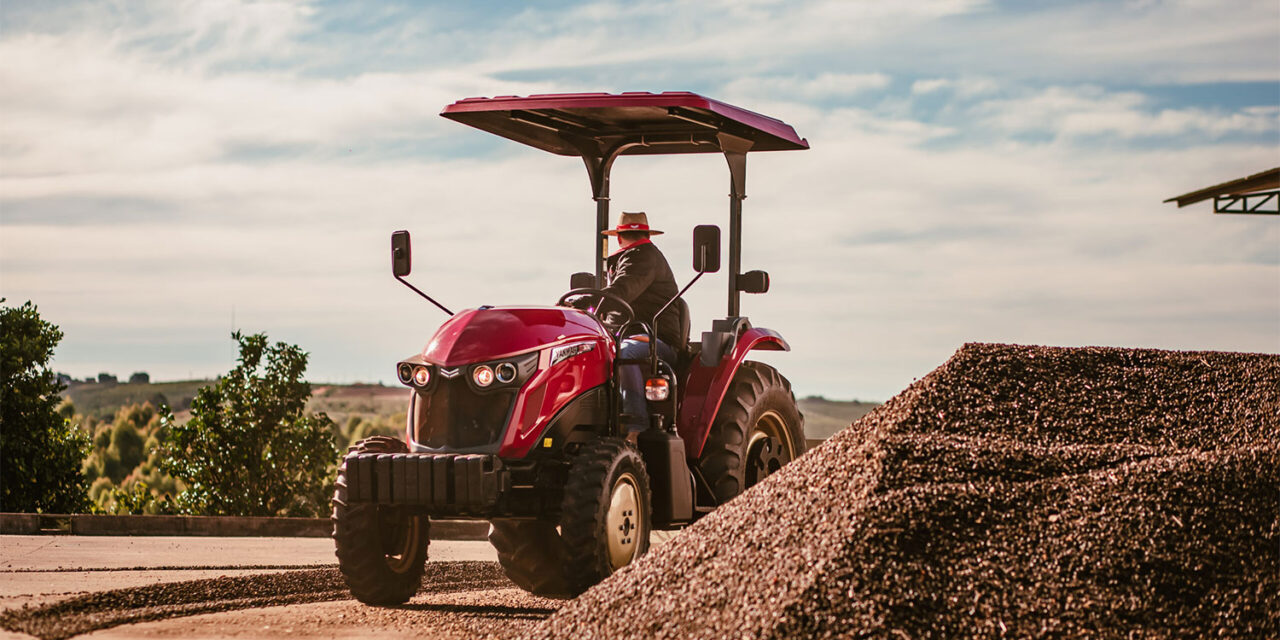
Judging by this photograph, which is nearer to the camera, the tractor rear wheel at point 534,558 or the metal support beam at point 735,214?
the tractor rear wheel at point 534,558

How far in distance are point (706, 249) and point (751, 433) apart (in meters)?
1.64

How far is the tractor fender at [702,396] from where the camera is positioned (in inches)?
334

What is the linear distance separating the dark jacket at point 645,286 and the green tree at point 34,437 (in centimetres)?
973

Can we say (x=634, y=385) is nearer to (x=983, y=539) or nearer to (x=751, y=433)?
(x=751, y=433)

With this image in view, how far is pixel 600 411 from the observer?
26.2 feet

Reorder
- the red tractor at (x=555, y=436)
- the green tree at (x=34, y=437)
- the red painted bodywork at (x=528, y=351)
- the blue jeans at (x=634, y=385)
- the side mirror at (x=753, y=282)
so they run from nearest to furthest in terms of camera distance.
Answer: the red tractor at (x=555, y=436) < the red painted bodywork at (x=528, y=351) < the blue jeans at (x=634, y=385) < the side mirror at (x=753, y=282) < the green tree at (x=34, y=437)

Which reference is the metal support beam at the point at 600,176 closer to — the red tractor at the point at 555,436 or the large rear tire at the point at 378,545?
the red tractor at the point at 555,436

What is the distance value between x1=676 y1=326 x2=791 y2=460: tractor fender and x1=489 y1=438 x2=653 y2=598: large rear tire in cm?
92

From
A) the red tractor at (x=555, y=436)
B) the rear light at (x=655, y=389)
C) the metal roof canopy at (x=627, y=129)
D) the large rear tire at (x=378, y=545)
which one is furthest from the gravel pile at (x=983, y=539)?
the metal roof canopy at (x=627, y=129)

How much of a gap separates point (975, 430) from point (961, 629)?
179cm

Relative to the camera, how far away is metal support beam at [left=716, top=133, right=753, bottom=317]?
363 inches

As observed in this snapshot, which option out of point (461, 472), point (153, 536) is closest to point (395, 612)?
point (461, 472)

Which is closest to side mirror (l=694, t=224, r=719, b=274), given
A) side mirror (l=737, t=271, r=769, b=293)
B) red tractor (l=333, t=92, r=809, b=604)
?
red tractor (l=333, t=92, r=809, b=604)

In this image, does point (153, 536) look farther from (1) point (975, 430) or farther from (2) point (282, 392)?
(1) point (975, 430)
